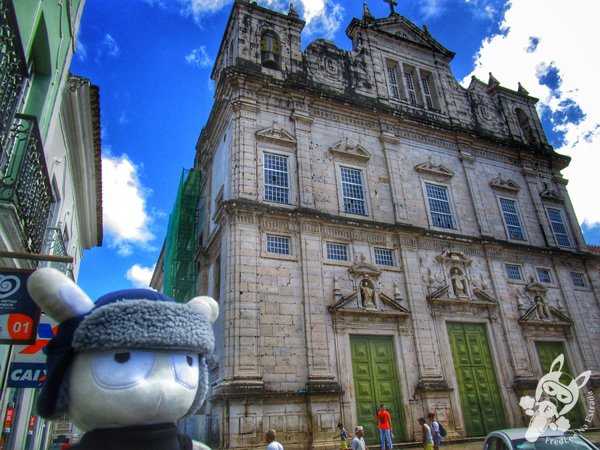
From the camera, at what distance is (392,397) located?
12.6m

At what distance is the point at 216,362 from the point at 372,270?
5717mm

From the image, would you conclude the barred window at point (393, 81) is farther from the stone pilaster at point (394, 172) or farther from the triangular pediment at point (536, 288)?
the triangular pediment at point (536, 288)

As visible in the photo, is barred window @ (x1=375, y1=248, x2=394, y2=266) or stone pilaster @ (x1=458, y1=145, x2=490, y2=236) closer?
barred window @ (x1=375, y1=248, x2=394, y2=266)

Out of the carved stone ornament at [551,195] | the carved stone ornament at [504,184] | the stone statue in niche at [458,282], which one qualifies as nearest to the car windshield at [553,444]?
the stone statue in niche at [458,282]

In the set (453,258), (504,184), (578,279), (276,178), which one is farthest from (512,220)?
(276,178)

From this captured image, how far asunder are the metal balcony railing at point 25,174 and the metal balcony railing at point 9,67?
170 mm

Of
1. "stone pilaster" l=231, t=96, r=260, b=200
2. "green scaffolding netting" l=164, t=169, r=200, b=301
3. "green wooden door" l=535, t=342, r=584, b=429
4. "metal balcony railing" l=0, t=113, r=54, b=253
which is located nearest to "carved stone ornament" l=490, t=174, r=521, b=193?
"green wooden door" l=535, t=342, r=584, b=429

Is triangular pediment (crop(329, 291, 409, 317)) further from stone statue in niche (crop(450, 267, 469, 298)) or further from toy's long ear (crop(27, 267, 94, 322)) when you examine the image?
toy's long ear (crop(27, 267, 94, 322))

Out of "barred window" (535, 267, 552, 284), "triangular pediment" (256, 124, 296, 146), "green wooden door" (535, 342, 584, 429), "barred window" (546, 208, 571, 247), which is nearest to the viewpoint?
"triangular pediment" (256, 124, 296, 146)

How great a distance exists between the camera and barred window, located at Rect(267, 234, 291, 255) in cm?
1309

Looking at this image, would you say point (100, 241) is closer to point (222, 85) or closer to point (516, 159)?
point (222, 85)

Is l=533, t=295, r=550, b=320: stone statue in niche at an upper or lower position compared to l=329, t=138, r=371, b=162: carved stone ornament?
lower

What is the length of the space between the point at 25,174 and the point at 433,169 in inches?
589

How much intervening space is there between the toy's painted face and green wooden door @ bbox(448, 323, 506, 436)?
13472mm
